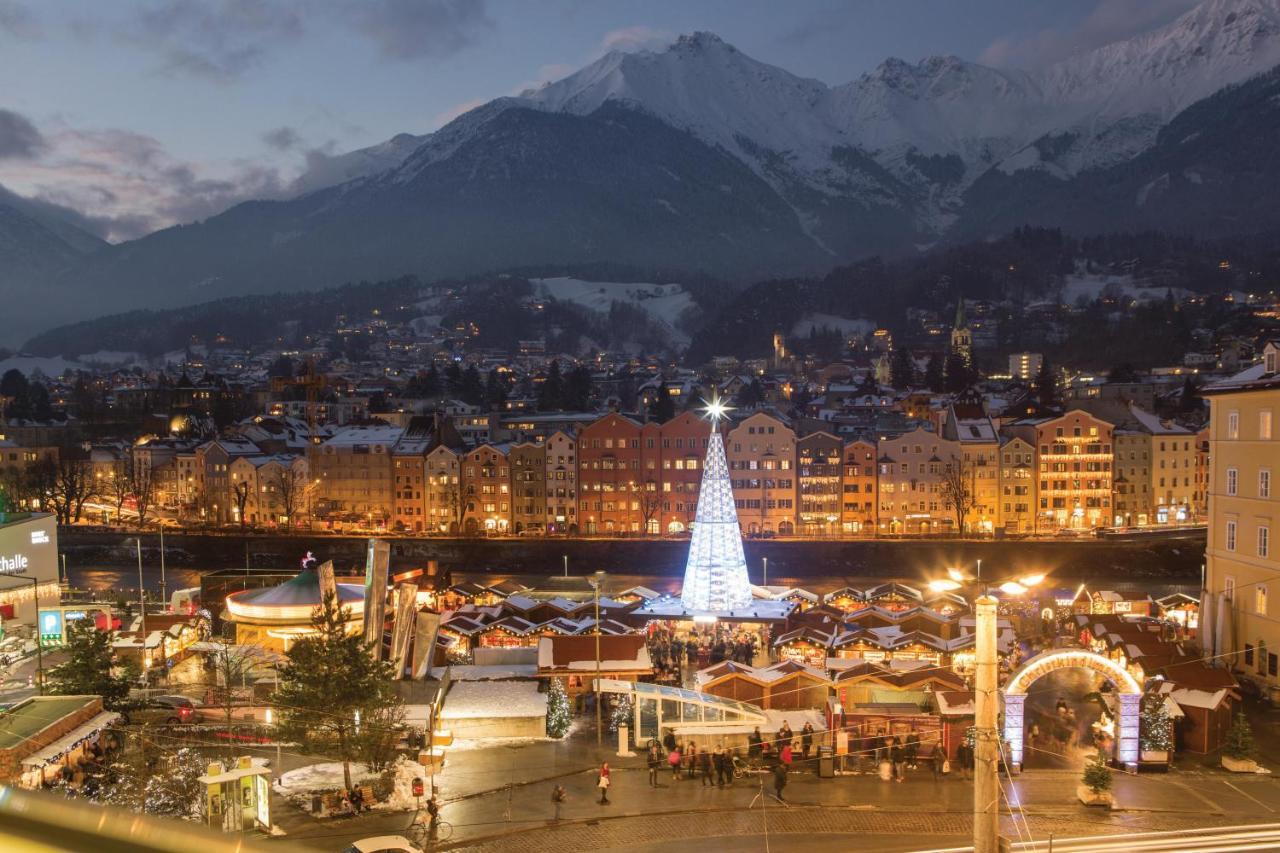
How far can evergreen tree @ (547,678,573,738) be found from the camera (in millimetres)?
16812

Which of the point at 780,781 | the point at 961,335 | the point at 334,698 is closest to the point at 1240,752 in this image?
the point at 780,781

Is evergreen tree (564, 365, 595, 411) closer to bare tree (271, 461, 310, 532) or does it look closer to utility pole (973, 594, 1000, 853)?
bare tree (271, 461, 310, 532)

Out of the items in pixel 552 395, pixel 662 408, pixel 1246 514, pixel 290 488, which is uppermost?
pixel 552 395

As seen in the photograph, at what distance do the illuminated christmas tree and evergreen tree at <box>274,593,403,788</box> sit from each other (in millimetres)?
12074

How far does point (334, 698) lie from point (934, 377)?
272 ft

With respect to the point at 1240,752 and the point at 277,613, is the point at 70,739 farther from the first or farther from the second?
the point at 1240,752

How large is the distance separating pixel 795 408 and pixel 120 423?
53.6 m

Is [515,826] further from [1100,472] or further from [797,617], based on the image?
[1100,472]

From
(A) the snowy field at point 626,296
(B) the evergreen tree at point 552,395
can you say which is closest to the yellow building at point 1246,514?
(B) the evergreen tree at point 552,395

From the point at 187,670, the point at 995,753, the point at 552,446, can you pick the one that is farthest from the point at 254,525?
the point at 995,753

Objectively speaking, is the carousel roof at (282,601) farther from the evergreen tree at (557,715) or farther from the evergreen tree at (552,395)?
the evergreen tree at (552,395)

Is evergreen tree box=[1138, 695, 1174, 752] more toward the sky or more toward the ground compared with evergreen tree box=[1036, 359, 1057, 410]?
more toward the ground

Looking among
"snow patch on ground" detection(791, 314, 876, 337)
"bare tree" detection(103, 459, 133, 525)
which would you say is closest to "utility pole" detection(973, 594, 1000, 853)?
"bare tree" detection(103, 459, 133, 525)

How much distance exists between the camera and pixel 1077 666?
1488cm
